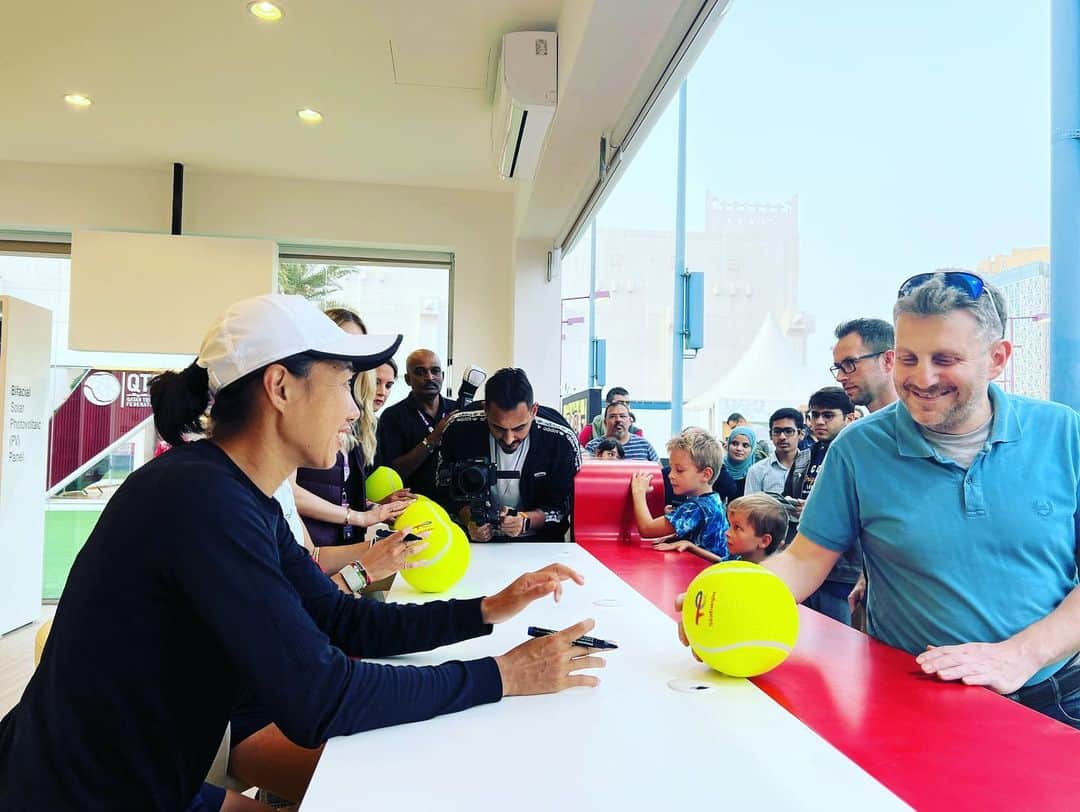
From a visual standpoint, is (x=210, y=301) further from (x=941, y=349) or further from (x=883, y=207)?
(x=941, y=349)

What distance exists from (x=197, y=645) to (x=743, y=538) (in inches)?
69.1

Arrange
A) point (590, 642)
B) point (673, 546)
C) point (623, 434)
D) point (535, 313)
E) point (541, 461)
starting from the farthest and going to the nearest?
point (535, 313)
point (623, 434)
point (541, 461)
point (673, 546)
point (590, 642)

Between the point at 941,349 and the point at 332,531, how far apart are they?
1901mm

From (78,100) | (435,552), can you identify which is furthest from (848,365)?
(78,100)

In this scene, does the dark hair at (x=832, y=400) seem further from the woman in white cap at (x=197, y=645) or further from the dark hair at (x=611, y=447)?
the dark hair at (x=611, y=447)

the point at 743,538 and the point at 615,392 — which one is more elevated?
the point at 615,392

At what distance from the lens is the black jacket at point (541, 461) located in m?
2.77

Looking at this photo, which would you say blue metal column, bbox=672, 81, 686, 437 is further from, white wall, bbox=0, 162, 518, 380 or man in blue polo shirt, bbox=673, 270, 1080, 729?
man in blue polo shirt, bbox=673, 270, 1080, 729

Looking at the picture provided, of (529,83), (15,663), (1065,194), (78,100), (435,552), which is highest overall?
(78,100)

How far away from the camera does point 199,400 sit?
1148 mm

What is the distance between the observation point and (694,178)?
3984mm

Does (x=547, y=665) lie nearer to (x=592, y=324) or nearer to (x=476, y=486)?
(x=476, y=486)

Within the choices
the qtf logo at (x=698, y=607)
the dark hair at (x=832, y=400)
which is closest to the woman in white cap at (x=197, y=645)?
the qtf logo at (x=698, y=607)

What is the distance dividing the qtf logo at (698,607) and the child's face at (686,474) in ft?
4.45
